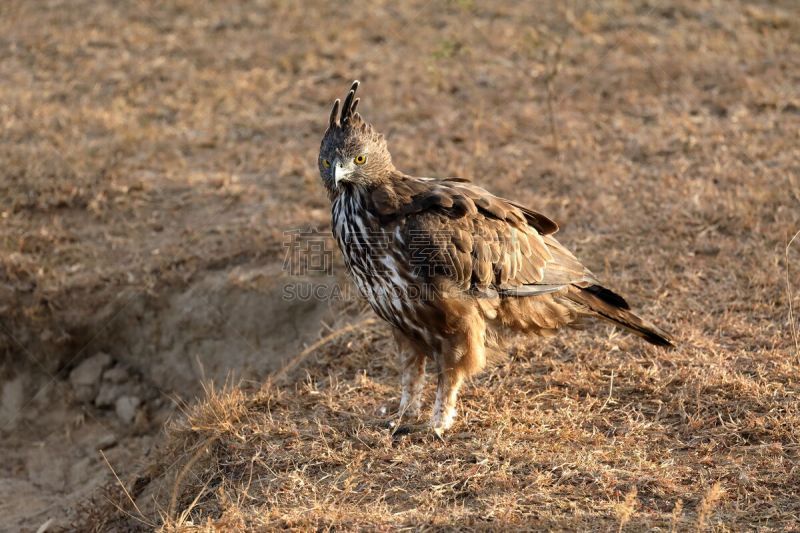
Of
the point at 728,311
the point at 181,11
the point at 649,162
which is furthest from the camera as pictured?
the point at 181,11

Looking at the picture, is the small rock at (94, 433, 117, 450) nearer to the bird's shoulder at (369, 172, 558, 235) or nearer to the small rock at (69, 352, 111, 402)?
the small rock at (69, 352, 111, 402)

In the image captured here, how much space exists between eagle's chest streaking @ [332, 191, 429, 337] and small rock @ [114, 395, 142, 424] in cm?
308

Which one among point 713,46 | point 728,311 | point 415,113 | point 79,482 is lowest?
point 79,482

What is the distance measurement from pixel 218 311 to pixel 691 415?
408cm

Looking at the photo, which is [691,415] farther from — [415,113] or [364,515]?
[415,113]

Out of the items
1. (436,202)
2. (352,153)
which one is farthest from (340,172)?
(436,202)

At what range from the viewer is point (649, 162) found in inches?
360

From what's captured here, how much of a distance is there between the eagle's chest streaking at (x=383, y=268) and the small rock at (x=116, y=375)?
3235 mm

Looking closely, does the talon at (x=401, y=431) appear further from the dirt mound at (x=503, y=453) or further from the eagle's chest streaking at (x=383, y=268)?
the eagle's chest streaking at (x=383, y=268)

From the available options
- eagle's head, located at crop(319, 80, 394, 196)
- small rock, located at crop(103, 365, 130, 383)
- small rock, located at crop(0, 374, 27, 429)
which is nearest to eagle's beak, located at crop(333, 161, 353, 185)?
eagle's head, located at crop(319, 80, 394, 196)

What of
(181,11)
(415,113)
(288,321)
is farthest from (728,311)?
(181,11)

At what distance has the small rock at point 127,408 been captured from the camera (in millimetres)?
7488

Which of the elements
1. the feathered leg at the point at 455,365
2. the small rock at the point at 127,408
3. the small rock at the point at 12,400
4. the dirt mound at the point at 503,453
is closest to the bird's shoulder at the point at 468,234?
the feathered leg at the point at 455,365

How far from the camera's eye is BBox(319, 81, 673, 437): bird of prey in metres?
5.22
